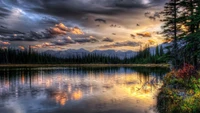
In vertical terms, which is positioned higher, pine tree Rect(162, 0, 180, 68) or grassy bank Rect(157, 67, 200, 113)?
pine tree Rect(162, 0, 180, 68)

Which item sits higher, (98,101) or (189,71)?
(189,71)

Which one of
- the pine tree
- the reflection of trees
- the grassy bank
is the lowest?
the reflection of trees

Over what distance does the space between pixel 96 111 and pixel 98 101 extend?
3.85 metres

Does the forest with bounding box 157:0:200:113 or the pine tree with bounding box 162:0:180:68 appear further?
the pine tree with bounding box 162:0:180:68

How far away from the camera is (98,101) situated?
21734mm

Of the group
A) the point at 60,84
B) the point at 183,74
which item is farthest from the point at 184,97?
the point at 60,84

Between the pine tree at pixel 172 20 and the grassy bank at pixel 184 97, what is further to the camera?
the pine tree at pixel 172 20

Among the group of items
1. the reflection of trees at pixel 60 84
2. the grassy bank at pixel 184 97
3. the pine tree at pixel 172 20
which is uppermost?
the pine tree at pixel 172 20

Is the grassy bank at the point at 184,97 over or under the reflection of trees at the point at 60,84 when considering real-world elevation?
over

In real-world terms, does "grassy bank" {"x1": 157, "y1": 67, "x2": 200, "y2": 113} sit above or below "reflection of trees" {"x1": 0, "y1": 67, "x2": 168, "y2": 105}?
above

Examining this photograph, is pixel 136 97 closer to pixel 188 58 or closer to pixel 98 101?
pixel 98 101

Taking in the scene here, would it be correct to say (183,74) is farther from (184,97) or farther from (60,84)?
(60,84)

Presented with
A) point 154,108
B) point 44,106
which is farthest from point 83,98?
point 154,108

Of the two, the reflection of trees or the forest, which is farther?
the reflection of trees
